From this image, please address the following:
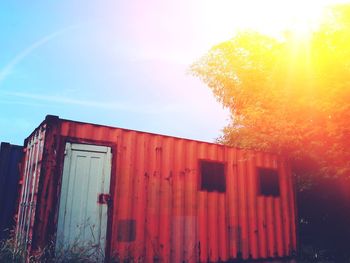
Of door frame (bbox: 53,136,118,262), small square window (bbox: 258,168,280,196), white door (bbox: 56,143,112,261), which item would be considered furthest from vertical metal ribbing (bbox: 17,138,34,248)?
small square window (bbox: 258,168,280,196)

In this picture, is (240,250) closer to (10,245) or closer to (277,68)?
(10,245)

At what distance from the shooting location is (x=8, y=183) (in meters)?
8.95

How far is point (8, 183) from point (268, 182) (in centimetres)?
800

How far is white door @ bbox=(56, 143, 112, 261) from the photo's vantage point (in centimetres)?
680

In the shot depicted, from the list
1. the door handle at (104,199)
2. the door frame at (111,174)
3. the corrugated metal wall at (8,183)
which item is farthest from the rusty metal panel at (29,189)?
the door handle at (104,199)

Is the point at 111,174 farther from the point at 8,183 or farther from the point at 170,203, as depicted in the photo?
the point at 8,183

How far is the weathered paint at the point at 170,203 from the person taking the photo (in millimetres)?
7062

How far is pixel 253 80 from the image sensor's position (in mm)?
14133

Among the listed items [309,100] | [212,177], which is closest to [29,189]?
[212,177]

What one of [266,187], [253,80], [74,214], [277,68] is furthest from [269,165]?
[74,214]

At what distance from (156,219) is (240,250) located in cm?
285

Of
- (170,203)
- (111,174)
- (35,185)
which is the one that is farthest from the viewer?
(170,203)

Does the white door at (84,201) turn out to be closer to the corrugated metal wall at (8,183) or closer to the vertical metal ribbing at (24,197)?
the vertical metal ribbing at (24,197)

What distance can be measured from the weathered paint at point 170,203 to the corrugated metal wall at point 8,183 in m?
1.55
